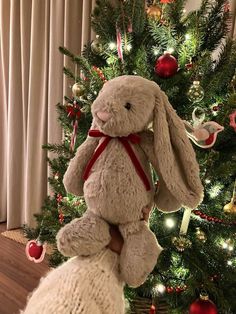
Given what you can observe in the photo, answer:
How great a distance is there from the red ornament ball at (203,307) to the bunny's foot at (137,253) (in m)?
0.27

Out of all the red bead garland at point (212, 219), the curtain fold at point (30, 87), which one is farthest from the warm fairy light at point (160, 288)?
the curtain fold at point (30, 87)

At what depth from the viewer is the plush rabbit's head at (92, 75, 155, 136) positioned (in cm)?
60

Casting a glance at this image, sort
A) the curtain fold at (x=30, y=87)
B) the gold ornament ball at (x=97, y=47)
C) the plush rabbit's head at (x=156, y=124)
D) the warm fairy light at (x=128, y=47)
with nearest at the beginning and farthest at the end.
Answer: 1. the plush rabbit's head at (x=156, y=124)
2. the warm fairy light at (x=128, y=47)
3. the gold ornament ball at (x=97, y=47)
4. the curtain fold at (x=30, y=87)

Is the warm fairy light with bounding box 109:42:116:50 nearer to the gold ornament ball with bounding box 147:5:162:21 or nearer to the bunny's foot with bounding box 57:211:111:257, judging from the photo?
the gold ornament ball with bounding box 147:5:162:21

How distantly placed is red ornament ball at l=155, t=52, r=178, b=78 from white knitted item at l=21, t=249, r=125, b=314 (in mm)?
494

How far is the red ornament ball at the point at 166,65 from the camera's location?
865mm

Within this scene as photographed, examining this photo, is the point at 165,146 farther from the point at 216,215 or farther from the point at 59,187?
the point at 59,187

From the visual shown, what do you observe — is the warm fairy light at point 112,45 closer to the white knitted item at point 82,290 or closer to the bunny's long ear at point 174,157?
the bunny's long ear at point 174,157

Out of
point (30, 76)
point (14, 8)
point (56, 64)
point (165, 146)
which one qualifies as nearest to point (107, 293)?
point (165, 146)

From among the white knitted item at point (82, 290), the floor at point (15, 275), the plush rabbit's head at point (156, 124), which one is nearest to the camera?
the white knitted item at point (82, 290)

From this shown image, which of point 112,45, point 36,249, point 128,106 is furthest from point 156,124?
point 36,249

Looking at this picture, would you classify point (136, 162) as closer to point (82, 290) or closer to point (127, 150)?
point (127, 150)

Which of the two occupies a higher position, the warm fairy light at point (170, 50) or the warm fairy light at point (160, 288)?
the warm fairy light at point (170, 50)

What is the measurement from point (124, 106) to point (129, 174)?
12 cm
